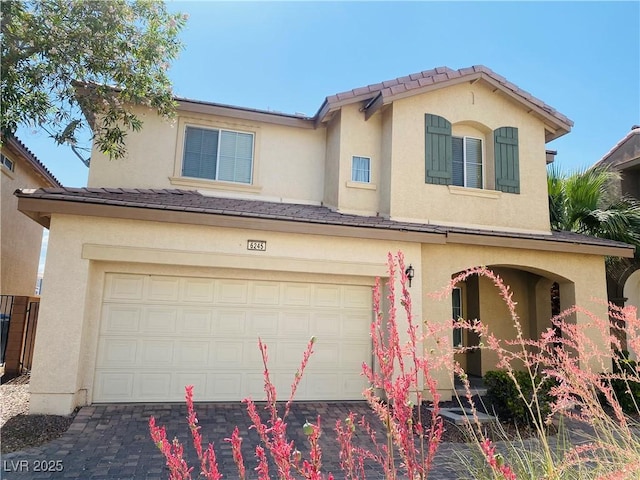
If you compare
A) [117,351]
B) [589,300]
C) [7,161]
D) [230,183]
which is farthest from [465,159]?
[7,161]

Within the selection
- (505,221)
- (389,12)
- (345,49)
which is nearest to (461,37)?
(389,12)

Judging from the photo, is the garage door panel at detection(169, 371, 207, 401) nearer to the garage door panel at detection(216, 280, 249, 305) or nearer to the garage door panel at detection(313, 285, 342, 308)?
the garage door panel at detection(216, 280, 249, 305)

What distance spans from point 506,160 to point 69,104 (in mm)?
11012

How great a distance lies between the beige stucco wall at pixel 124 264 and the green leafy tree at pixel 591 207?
6.64 meters

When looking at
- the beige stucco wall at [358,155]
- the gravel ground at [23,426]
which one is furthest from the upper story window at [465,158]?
the gravel ground at [23,426]

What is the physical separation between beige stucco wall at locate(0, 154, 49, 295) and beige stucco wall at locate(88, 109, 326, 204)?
4498 millimetres

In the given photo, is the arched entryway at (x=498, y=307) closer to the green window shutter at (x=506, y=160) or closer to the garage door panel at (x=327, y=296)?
the green window shutter at (x=506, y=160)

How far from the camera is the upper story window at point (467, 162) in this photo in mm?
12422

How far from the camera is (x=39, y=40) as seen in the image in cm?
795

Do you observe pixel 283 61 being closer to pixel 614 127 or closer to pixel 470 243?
pixel 470 243

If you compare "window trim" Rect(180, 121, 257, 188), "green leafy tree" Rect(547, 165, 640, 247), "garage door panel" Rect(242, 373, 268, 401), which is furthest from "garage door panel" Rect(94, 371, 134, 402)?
"green leafy tree" Rect(547, 165, 640, 247)

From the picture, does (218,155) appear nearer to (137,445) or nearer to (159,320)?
(159,320)

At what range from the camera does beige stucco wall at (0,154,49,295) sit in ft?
43.9

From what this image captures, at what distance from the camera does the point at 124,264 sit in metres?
9.00
